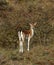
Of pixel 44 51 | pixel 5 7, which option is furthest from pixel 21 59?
pixel 5 7

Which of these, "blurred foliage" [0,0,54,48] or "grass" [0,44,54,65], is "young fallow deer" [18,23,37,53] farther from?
"blurred foliage" [0,0,54,48]

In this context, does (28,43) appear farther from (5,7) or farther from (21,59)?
(5,7)

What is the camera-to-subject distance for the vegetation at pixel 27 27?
1139cm

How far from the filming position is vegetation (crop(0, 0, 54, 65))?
11.4 m

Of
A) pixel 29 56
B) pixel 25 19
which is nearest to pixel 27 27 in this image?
pixel 25 19

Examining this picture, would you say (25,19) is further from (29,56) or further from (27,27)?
(29,56)

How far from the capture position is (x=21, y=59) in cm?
1138

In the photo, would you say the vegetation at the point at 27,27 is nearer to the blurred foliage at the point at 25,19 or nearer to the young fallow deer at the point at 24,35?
the blurred foliage at the point at 25,19

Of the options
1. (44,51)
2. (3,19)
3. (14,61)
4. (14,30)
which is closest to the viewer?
(14,61)

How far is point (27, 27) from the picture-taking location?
1387 cm

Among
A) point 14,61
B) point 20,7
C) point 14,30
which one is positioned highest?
point 20,7

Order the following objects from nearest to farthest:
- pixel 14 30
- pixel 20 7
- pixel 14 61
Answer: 1. pixel 14 61
2. pixel 14 30
3. pixel 20 7

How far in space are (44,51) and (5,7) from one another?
4.57 metres

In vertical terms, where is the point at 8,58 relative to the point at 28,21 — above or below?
below
